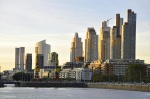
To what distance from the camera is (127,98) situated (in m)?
135

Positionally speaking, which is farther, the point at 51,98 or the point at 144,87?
the point at 144,87

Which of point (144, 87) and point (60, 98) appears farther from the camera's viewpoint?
point (144, 87)

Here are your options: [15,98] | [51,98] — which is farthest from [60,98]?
[15,98]

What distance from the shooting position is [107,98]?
134 m

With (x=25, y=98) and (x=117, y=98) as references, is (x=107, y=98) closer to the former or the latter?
(x=117, y=98)

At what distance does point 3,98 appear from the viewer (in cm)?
12700

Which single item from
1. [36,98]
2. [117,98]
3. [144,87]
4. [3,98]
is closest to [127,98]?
[117,98]

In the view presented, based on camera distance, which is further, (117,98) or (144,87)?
(144,87)

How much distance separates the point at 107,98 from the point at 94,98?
11.5ft

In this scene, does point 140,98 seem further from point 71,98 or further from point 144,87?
point 144,87

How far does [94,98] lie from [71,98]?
21.2 ft

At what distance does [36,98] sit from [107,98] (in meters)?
19.2

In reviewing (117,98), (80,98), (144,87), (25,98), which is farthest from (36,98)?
(144,87)

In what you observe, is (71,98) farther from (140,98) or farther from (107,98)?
(140,98)
